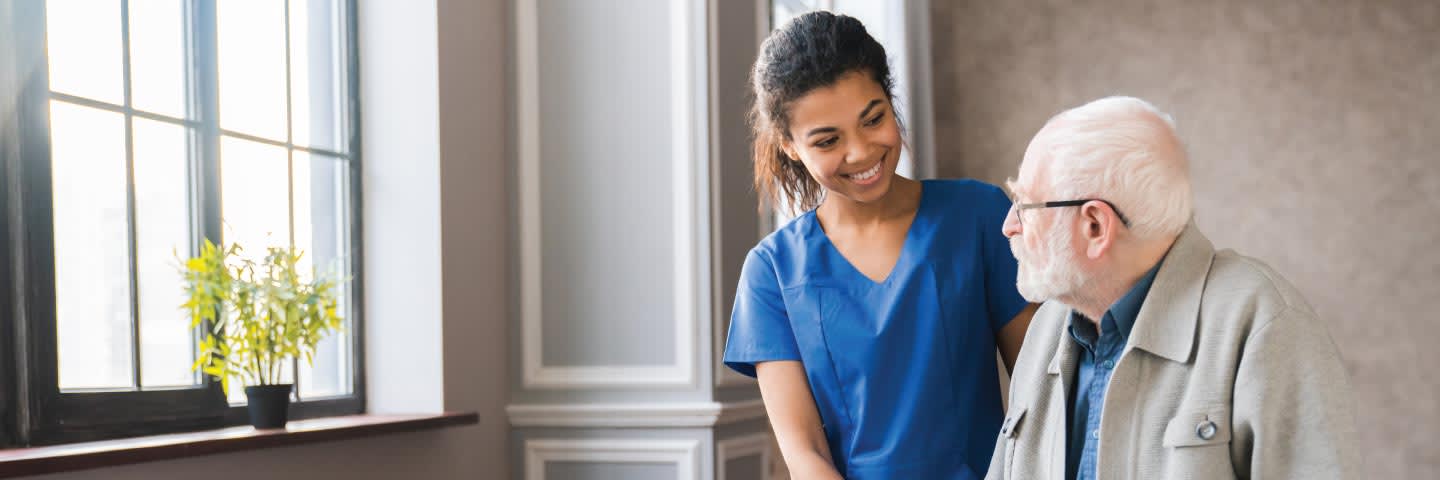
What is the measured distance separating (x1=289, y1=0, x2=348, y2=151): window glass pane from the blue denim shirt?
1781 millimetres

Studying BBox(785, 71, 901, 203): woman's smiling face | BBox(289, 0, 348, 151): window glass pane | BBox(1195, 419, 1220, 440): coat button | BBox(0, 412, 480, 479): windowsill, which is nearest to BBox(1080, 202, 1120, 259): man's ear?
BBox(1195, 419, 1220, 440): coat button

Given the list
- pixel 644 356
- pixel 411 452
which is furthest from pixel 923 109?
pixel 411 452

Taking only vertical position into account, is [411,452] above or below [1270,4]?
below

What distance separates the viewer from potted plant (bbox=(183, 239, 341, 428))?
7.45 feet

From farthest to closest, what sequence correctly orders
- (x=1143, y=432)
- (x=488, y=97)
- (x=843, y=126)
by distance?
(x=488, y=97) < (x=843, y=126) < (x=1143, y=432)

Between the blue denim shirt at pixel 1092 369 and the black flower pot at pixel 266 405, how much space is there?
1395mm

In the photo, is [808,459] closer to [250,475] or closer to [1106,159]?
[1106,159]

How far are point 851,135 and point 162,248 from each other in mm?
1252

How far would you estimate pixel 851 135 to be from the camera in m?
1.76

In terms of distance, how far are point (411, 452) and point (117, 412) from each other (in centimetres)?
67

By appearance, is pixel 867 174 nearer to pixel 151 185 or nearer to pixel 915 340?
pixel 915 340

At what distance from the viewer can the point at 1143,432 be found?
1361mm

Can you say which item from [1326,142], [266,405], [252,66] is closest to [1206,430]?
[266,405]

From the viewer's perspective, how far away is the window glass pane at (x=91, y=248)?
2.13 meters
